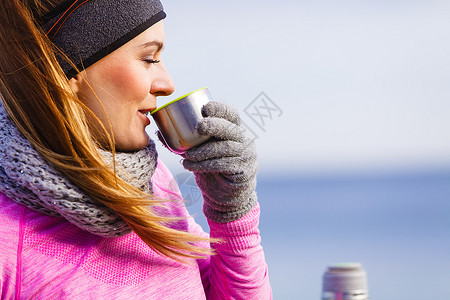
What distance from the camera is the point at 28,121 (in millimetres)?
981

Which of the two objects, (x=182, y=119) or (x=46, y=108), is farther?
(x=182, y=119)

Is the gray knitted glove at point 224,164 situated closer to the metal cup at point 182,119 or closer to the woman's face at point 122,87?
the metal cup at point 182,119

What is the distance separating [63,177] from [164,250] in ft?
0.84

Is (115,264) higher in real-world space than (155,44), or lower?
lower

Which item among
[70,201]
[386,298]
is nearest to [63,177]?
[70,201]

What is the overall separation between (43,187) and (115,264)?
0.74 feet

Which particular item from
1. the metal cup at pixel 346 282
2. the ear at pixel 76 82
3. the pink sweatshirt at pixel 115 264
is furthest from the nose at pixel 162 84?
the metal cup at pixel 346 282

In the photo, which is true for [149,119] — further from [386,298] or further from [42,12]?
[386,298]

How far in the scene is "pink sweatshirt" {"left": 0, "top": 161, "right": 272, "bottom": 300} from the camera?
0.95m

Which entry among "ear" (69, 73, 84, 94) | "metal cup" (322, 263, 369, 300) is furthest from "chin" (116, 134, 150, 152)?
"metal cup" (322, 263, 369, 300)

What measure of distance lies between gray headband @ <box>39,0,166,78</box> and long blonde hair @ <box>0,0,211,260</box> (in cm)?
3

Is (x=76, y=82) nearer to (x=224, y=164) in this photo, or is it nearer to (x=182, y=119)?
(x=182, y=119)

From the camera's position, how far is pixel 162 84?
3.54 ft

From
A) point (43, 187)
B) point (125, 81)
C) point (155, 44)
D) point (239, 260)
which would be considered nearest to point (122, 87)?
point (125, 81)
